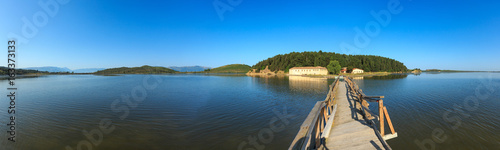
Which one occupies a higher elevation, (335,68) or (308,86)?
(335,68)

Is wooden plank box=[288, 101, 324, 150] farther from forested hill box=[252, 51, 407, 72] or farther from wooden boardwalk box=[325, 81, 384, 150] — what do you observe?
forested hill box=[252, 51, 407, 72]

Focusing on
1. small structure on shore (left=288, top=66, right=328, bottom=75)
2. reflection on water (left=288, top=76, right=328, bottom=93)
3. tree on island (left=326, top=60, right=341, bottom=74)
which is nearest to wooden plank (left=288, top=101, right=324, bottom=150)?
reflection on water (left=288, top=76, right=328, bottom=93)

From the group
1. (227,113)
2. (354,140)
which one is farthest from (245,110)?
(354,140)

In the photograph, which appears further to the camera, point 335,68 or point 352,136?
point 335,68

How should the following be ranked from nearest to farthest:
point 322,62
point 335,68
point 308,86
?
point 308,86 → point 335,68 → point 322,62

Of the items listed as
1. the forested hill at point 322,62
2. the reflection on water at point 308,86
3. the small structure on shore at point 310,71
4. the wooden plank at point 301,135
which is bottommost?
the reflection on water at point 308,86

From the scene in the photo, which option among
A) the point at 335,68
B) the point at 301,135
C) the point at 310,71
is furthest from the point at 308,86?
the point at 310,71

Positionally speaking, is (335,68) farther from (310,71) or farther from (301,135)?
(301,135)

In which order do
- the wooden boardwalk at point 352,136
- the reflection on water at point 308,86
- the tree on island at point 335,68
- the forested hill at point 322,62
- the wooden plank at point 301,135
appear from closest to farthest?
the wooden plank at point 301,135 < the wooden boardwalk at point 352,136 < the reflection on water at point 308,86 < the tree on island at point 335,68 < the forested hill at point 322,62

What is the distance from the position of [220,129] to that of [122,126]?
6.58 metres

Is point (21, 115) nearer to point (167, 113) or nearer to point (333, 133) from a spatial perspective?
point (167, 113)

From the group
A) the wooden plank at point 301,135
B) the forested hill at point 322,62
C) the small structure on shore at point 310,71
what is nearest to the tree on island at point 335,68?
the small structure on shore at point 310,71

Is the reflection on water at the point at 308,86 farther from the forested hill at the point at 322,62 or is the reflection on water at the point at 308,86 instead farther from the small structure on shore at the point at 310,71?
the forested hill at the point at 322,62

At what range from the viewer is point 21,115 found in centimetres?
1484
